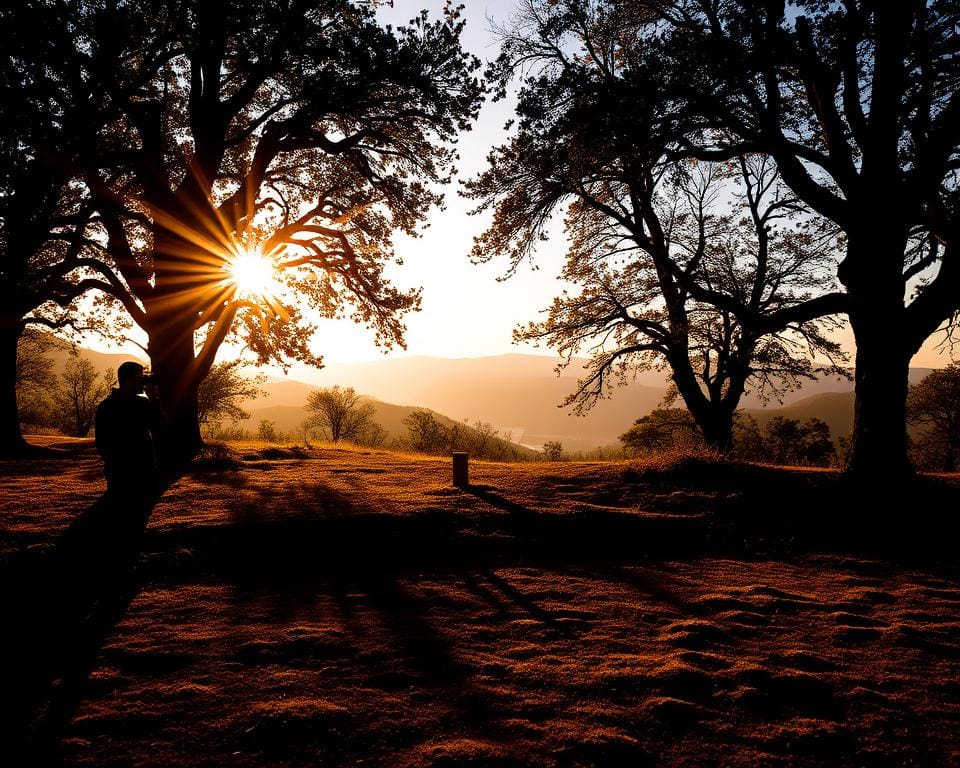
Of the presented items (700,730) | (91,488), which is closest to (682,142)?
(700,730)

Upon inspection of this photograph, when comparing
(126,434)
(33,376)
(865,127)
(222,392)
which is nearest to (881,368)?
(865,127)

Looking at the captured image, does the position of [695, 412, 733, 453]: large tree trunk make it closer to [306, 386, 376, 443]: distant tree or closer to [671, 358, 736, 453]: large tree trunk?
[671, 358, 736, 453]: large tree trunk

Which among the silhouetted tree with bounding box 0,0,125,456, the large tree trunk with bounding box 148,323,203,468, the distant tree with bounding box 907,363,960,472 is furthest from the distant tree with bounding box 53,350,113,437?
the distant tree with bounding box 907,363,960,472

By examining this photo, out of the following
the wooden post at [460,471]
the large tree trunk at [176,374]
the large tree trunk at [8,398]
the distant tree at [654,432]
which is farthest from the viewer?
the distant tree at [654,432]

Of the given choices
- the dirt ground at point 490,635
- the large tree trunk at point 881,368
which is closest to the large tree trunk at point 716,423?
the large tree trunk at point 881,368

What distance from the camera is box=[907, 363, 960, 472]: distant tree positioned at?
34125mm

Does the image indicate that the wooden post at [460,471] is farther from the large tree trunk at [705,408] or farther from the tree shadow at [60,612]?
the large tree trunk at [705,408]

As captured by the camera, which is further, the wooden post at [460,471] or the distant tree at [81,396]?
Result: the distant tree at [81,396]

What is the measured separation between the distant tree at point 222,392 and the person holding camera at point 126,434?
101 feet

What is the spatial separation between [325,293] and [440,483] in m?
Answer: 9.82

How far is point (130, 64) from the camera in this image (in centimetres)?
1226

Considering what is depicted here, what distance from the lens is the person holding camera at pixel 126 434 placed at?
598 cm

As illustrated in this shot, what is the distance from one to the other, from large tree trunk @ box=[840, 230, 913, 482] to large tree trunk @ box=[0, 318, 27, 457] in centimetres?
2042

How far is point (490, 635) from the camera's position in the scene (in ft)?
14.4
